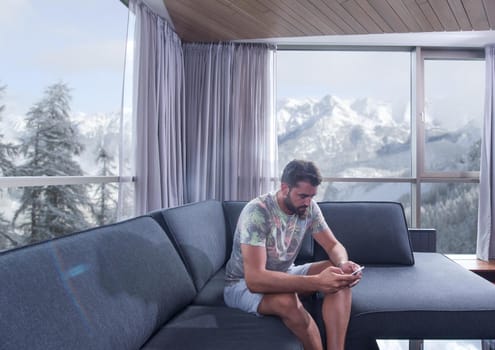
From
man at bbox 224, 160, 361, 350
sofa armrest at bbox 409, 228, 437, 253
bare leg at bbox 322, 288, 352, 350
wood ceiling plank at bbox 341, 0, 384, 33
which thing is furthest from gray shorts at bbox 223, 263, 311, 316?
wood ceiling plank at bbox 341, 0, 384, 33

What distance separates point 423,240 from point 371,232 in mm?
553

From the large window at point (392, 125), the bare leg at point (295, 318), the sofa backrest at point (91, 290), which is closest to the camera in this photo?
the sofa backrest at point (91, 290)

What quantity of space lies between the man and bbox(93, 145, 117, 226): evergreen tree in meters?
1.72

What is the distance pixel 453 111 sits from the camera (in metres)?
4.02

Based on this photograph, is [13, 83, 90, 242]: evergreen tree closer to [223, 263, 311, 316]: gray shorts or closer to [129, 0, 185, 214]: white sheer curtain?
[129, 0, 185, 214]: white sheer curtain

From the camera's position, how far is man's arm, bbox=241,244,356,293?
147 cm

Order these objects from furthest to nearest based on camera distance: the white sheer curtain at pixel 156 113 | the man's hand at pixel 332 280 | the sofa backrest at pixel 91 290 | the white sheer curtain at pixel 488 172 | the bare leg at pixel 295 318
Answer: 1. the white sheer curtain at pixel 488 172
2. the white sheer curtain at pixel 156 113
3. the man's hand at pixel 332 280
4. the bare leg at pixel 295 318
5. the sofa backrest at pixel 91 290

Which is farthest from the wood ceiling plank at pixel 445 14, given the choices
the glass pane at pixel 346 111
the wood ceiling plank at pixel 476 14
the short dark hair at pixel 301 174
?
the short dark hair at pixel 301 174

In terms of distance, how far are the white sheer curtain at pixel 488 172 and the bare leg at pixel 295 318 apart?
3.14 m

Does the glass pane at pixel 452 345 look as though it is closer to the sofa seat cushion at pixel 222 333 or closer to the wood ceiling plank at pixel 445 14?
the sofa seat cushion at pixel 222 333

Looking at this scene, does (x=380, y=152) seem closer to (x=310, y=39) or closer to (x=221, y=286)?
(x=310, y=39)

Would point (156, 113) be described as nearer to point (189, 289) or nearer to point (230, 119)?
point (230, 119)

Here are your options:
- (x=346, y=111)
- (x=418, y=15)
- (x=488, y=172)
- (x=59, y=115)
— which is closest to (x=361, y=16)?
(x=418, y=15)

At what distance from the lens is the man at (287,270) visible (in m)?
1.44
